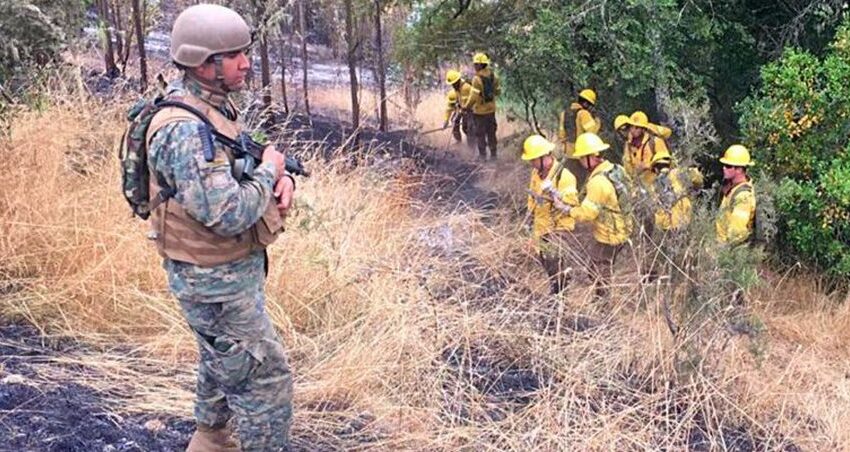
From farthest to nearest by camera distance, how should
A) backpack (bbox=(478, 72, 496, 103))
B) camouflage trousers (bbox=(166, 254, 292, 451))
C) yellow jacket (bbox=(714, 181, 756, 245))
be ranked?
backpack (bbox=(478, 72, 496, 103))
yellow jacket (bbox=(714, 181, 756, 245))
camouflage trousers (bbox=(166, 254, 292, 451))

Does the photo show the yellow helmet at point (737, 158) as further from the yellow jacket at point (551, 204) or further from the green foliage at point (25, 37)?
the green foliage at point (25, 37)

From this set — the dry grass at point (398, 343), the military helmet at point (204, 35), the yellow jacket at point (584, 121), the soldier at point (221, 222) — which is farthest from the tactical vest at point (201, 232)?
the yellow jacket at point (584, 121)

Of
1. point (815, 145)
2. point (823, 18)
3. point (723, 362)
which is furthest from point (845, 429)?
point (823, 18)

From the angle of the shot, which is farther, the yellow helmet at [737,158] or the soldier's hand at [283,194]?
the yellow helmet at [737,158]

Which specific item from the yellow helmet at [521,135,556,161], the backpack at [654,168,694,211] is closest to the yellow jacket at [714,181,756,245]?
the backpack at [654,168,694,211]

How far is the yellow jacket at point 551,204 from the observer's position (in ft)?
20.2

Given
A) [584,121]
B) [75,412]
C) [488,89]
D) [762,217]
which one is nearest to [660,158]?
[762,217]

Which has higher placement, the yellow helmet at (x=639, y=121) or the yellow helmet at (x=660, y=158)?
the yellow helmet at (x=639, y=121)

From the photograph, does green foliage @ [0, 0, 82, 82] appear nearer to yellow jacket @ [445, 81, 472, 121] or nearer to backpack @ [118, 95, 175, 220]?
backpack @ [118, 95, 175, 220]

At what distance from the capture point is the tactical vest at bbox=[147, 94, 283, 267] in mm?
2771

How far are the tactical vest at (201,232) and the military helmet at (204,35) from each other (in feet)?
0.45

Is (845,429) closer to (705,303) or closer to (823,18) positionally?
(705,303)

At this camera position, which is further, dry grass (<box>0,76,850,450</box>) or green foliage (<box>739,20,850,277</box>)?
green foliage (<box>739,20,850,277</box>)

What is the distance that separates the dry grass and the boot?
486mm
